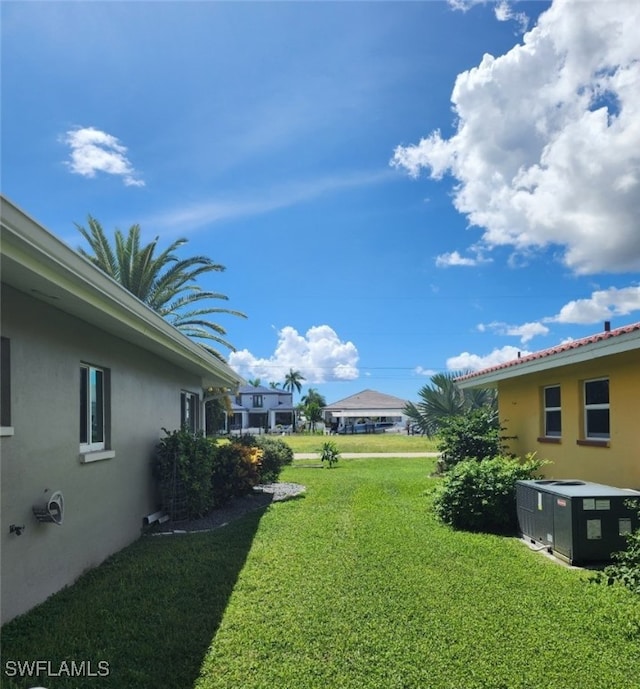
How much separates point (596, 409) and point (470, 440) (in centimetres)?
411

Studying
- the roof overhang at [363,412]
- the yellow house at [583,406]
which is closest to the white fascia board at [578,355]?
the yellow house at [583,406]

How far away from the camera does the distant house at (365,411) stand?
208 feet

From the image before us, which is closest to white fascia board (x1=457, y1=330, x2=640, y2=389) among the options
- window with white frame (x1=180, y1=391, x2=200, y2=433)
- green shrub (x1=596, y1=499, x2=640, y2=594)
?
green shrub (x1=596, y1=499, x2=640, y2=594)

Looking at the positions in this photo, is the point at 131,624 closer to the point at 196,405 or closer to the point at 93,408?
the point at 93,408

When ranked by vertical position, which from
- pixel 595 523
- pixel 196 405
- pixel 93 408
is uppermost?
pixel 93 408

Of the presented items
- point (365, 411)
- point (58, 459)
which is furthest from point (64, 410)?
point (365, 411)

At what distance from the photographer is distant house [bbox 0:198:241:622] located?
443cm

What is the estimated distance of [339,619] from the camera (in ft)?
15.2

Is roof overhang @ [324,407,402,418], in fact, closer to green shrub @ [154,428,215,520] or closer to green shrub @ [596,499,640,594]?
green shrub @ [154,428,215,520]

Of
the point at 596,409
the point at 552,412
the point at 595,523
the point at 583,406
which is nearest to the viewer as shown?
the point at 595,523

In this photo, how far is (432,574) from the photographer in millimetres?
5895

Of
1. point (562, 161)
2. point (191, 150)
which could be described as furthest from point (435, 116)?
point (191, 150)

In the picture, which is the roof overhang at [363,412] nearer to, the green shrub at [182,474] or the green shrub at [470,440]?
the green shrub at [470,440]

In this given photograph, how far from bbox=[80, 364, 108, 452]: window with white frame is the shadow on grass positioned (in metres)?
1.44
